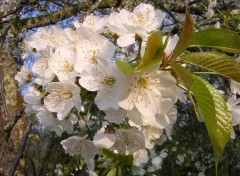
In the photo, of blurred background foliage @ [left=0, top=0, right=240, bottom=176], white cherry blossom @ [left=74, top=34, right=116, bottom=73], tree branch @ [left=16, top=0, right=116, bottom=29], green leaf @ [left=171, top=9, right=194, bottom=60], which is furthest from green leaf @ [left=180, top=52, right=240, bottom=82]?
tree branch @ [left=16, top=0, right=116, bottom=29]

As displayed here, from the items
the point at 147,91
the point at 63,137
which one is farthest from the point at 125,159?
the point at 63,137

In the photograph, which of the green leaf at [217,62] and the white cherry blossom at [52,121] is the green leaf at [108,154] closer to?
the white cherry blossom at [52,121]

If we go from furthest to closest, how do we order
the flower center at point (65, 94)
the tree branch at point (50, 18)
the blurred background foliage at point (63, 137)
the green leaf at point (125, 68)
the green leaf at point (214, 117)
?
the tree branch at point (50, 18), the blurred background foliage at point (63, 137), the flower center at point (65, 94), the green leaf at point (214, 117), the green leaf at point (125, 68)

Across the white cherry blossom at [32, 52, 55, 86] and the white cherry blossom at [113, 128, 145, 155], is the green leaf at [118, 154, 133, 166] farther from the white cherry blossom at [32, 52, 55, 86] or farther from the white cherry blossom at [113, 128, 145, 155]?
the white cherry blossom at [32, 52, 55, 86]

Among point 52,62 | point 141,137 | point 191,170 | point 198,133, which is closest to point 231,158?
point 198,133

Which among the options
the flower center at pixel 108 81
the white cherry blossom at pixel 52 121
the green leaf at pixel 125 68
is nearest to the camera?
the green leaf at pixel 125 68

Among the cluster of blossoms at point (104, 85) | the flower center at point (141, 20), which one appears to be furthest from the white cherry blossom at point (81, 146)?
the flower center at point (141, 20)

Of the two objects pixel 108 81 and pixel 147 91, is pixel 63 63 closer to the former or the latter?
pixel 108 81
